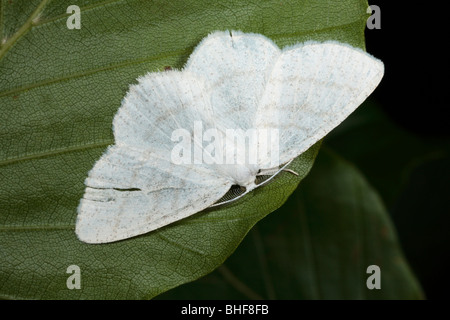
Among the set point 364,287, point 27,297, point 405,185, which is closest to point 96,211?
point 27,297

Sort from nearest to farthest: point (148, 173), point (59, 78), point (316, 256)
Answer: point (59, 78), point (148, 173), point (316, 256)

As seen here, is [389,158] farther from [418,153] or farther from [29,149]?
[29,149]

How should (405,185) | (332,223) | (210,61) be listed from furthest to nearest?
(405,185)
(332,223)
(210,61)

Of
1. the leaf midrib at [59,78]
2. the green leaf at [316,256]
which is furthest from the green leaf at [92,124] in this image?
the green leaf at [316,256]

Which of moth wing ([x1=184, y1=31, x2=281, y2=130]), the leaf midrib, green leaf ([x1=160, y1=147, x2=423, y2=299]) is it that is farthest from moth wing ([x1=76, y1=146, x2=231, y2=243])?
green leaf ([x1=160, y1=147, x2=423, y2=299])

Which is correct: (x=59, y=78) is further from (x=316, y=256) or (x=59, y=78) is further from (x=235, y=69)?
(x=316, y=256)

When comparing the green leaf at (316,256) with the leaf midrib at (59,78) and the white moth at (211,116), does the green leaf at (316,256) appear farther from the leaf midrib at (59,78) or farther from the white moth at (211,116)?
the leaf midrib at (59,78)

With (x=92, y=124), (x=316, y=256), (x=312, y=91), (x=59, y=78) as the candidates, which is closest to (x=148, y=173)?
(x=92, y=124)
